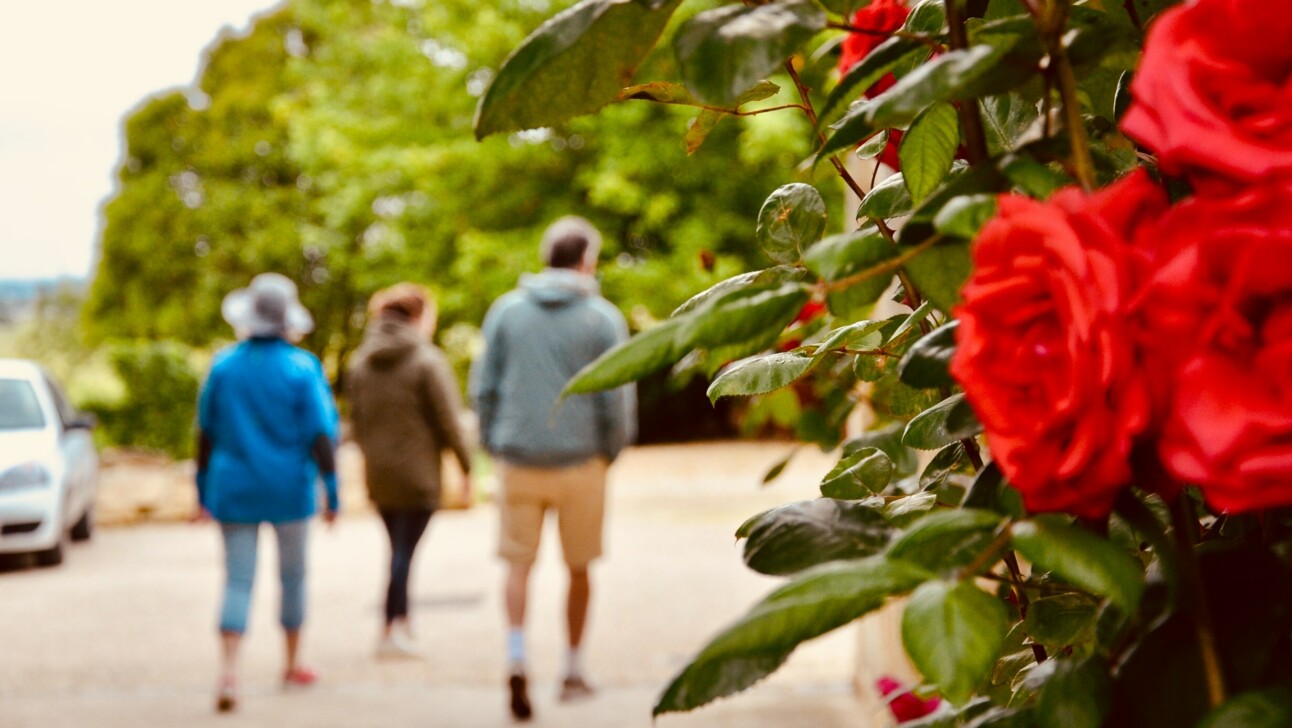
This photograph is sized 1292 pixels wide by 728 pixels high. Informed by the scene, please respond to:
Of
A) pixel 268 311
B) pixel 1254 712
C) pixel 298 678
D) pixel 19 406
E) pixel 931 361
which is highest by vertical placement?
pixel 931 361

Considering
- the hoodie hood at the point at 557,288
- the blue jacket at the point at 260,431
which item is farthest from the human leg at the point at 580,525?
the blue jacket at the point at 260,431

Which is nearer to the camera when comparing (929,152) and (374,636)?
(929,152)

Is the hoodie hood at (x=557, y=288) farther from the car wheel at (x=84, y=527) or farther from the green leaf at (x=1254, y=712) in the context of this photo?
the car wheel at (x=84, y=527)

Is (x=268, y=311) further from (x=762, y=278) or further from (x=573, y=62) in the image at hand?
(x=573, y=62)

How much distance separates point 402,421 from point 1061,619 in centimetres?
557

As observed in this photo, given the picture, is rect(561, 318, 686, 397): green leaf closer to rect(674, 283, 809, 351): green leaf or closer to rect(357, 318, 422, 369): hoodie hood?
rect(674, 283, 809, 351): green leaf

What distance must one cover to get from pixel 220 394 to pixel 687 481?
10.9 meters

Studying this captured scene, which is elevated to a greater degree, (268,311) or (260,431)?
(268,311)

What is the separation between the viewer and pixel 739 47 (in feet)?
2.19

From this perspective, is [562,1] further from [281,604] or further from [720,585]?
[281,604]

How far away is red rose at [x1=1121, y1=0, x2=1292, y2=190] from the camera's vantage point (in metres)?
0.54

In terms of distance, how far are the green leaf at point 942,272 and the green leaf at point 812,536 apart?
15 cm

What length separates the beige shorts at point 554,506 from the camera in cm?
518

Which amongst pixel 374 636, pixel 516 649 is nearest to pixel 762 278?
pixel 516 649
